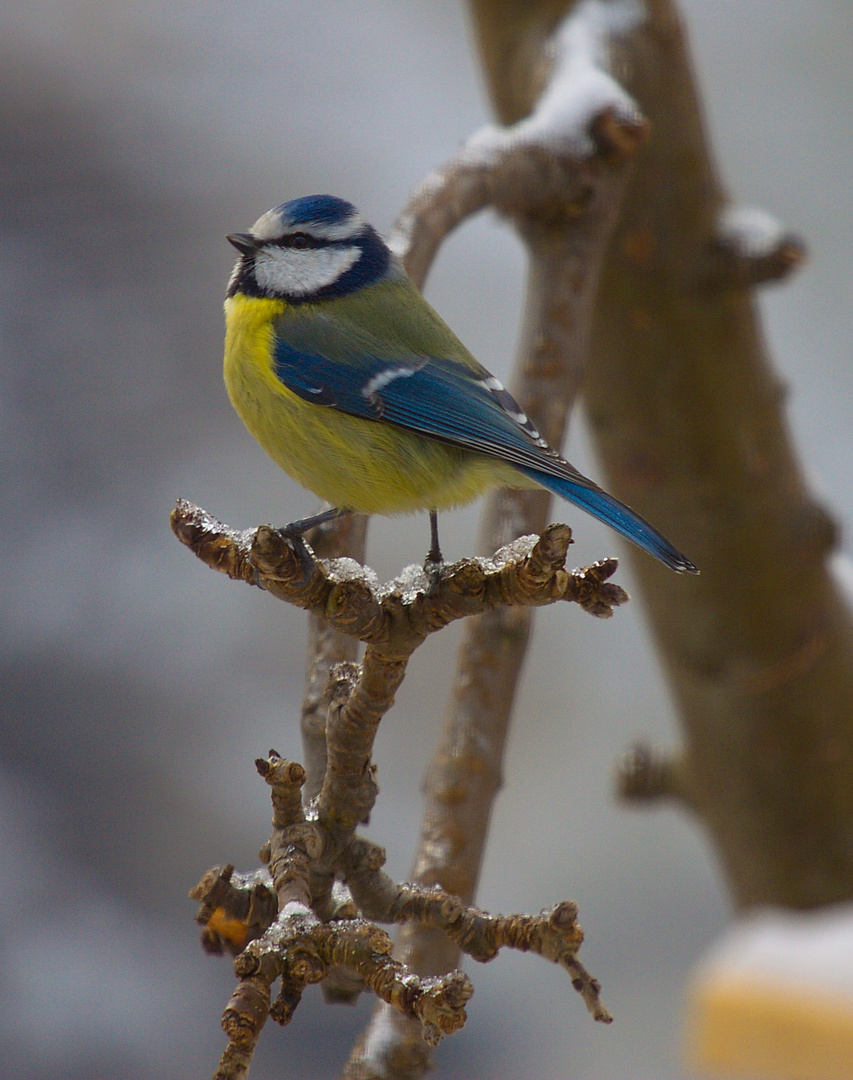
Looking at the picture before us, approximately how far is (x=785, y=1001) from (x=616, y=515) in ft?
4.13

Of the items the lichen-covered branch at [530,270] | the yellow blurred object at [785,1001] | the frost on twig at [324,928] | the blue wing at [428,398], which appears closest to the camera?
the frost on twig at [324,928]

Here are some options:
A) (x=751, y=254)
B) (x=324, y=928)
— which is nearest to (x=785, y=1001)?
(x=751, y=254)

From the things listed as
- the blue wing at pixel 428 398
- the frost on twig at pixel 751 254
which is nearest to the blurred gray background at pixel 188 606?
the frost on twig at pixel 751 254

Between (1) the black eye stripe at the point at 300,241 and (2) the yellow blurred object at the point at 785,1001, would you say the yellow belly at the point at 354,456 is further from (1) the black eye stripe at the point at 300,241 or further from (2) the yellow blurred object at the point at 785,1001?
(2) the yellow blurred object at the point at 785,1001

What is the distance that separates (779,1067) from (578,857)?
3.58 ft

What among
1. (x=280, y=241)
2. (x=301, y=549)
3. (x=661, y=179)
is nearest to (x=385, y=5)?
(x=661, y=179)

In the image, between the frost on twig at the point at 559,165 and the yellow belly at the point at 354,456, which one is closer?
the yellow belly at the point at 354,456

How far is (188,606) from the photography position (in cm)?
243

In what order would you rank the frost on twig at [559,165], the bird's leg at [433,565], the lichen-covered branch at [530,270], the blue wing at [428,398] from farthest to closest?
the frost on twig at [559,165] → the lichen-covered branch at [530,270] → the blue wing at [428,398] → the bird's leg at [433,565]

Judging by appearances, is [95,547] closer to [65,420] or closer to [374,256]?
[65,420]

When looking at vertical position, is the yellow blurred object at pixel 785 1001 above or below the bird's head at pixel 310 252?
below

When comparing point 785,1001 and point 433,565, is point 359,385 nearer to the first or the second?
point 433,565

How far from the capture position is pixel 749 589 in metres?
1.42

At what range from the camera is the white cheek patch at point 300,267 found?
0.87 metres
